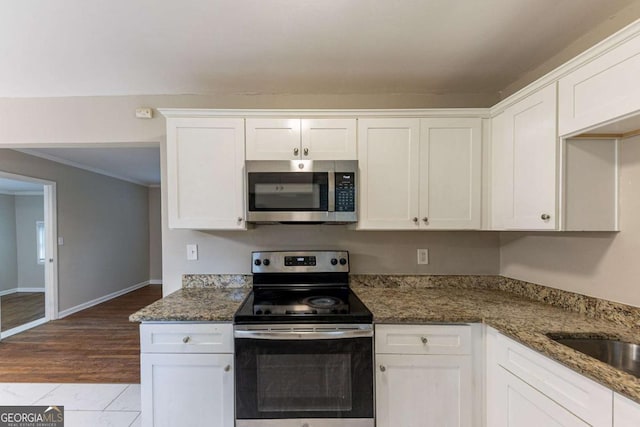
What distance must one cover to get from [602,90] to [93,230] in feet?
20.9

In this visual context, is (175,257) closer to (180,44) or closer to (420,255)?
(180,44)

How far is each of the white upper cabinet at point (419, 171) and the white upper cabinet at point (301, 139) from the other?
11 centimetres

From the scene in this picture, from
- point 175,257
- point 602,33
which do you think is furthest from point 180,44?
point 602,33

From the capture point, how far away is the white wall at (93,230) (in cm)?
414

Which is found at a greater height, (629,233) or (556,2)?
(556,2)

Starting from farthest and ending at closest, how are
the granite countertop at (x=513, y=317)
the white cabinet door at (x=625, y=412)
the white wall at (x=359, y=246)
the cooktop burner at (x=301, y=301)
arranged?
the white wall at (x=359, y=246), the cooktop burner at (x=301, y=301), the granite countertop at (x=513, y=317), the white cabinet door at (x=625, y=412)

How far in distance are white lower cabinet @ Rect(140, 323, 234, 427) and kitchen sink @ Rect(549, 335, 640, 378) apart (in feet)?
5.47

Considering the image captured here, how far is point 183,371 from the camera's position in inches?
61.6

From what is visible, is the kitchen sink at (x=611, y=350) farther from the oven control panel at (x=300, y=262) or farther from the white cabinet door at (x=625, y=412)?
the oven control panel at (x=300, y=262)

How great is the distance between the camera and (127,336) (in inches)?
138

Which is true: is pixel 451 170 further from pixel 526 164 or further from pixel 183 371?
pixel 183 371

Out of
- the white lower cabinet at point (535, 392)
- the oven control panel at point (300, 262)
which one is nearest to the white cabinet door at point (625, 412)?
the white lower cabinet at point (535, 392)

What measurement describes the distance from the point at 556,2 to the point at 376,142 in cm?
107

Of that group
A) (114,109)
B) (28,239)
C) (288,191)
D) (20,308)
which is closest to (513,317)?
(288,191)
